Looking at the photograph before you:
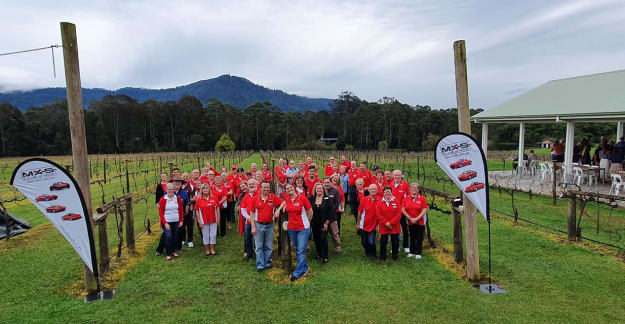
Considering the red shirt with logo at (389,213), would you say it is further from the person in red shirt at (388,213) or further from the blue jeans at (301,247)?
the blue jeans at (301,247)

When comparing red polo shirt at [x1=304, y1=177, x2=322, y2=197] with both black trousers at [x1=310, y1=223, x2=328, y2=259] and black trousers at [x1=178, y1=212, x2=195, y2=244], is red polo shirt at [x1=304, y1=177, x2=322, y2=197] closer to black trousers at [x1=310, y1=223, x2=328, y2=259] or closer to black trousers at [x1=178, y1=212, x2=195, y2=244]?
black trousers at [x1=310, y1=223, x2=328, y2=259]

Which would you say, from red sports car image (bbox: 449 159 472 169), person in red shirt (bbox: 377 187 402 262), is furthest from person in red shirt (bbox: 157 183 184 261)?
red sports car image (bbox: 449 159 472 169)

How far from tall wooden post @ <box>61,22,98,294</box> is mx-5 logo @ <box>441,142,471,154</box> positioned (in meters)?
5.02

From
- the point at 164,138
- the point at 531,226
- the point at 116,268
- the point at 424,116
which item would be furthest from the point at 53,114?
the point at 531,226

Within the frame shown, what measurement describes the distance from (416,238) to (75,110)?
5.79m

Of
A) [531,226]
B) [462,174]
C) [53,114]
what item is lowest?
[531,226]

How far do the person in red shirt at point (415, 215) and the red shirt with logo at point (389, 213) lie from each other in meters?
0.27

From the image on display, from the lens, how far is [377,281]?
5.51m

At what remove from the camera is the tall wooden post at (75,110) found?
4832 millimetres

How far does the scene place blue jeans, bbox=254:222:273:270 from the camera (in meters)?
6.00

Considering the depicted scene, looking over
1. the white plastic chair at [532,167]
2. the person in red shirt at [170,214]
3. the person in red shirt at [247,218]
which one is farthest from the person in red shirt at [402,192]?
the white plastic chair at [532,167]

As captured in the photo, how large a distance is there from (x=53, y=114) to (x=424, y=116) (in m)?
63.7

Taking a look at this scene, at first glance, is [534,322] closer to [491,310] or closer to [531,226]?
[491,310]

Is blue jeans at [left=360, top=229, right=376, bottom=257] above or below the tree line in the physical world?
below
